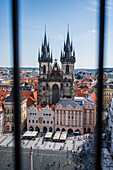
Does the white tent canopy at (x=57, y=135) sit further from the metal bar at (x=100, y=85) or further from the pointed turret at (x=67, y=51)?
the metal bar at (x=100, y=85)

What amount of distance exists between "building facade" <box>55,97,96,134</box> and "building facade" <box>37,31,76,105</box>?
5.30m

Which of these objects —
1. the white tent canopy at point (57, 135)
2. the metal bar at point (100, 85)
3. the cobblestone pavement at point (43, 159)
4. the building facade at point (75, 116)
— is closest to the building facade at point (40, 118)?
the building facade at point (75, 116)

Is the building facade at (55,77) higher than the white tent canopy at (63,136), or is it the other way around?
the building facade at (55,77)

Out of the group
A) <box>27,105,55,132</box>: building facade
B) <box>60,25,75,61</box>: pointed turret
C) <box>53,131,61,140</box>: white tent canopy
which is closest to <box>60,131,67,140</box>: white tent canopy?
<box>53,131,61,140</box>: white tent canopy

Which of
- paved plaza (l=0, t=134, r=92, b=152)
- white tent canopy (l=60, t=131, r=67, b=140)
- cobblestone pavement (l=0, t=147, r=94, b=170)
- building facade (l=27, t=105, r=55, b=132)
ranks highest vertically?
building facade (l=27, t=105, r=55, b=132)

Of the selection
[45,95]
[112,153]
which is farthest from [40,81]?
[112,153]

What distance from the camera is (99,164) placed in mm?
1451

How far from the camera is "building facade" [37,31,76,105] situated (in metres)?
24.5

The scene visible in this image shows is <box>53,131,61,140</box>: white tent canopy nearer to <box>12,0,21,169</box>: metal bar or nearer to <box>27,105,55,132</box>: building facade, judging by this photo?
<box>27,105,55,132</box>: building facade

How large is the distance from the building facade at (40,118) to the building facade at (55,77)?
498 centimetres

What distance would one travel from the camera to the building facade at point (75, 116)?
19.0 m

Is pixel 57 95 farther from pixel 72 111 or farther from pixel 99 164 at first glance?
pixel 99 164

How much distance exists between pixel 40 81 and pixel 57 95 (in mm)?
2900

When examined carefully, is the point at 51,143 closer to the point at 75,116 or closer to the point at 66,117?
the point at 66,117
